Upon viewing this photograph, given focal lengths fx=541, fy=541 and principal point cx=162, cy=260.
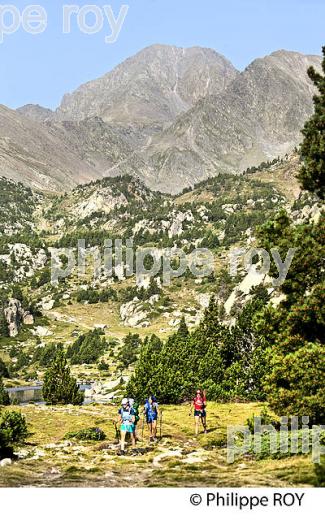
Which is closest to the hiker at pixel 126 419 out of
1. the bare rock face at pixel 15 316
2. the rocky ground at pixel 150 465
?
the rocky ground at pixel 150 465

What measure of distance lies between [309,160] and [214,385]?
112ft

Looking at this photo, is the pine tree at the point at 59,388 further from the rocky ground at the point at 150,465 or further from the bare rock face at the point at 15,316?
the bare rock face at the point at 15,316

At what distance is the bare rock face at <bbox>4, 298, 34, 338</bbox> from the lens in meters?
175

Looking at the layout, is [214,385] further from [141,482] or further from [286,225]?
[141,482]

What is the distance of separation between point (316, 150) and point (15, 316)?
538 ft

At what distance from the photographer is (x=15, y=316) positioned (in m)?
176

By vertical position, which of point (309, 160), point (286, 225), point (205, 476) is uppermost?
point (309, 160)

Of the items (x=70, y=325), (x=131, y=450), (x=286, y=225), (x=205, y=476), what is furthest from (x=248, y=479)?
(x=70, y=325)

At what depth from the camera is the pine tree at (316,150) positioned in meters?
23.5

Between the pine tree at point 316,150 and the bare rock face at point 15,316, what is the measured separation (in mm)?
161247

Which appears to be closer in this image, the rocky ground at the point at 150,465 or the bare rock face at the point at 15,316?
the rocky ground at the point at 150,465

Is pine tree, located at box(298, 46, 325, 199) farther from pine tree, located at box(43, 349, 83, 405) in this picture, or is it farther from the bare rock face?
the bare rock face

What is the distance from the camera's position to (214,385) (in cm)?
5362

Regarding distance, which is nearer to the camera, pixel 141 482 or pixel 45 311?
pixel 141 482
